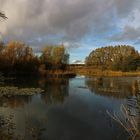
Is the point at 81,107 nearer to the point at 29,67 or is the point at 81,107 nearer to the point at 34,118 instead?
the point at 34,118

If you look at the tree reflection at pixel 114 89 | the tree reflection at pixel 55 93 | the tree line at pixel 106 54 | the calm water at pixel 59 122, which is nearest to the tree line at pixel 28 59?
the tree line at pixel 106 54

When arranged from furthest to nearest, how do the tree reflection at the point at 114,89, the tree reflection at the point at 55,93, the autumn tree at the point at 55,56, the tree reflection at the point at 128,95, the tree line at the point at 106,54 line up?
the tree line at the point at 106,54 → the autumn tree at the point at 55,56 → the tree reflection at the point at 114,89 → the tree reflection at the point at 55,93 → the tree reflection at the point at 128,95

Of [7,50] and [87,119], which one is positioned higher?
[7,50]

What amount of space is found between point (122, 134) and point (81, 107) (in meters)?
6.23

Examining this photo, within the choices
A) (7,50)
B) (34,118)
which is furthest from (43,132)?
(7,50)

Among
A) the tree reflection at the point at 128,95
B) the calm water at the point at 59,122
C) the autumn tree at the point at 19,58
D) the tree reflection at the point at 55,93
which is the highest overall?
the autumn tree at the point at 19,58

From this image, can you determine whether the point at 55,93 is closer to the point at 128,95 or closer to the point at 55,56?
the point at 128,95

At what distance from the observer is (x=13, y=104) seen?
16844 mm

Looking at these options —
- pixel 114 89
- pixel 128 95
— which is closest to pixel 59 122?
pixel 128 95

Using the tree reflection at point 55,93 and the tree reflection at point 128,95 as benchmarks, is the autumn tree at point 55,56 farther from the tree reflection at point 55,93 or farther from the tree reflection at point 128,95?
the tree reflection at point 55,93

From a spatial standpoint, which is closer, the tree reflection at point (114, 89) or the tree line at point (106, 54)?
the tree reflection at point (114, 89)

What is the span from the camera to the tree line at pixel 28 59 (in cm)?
4981

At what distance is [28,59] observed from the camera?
55.1 m

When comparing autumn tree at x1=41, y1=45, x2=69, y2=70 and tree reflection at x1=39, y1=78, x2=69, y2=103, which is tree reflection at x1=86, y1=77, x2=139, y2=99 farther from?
autumn tree at x1=41, y1=45, x2=69, y2=70
